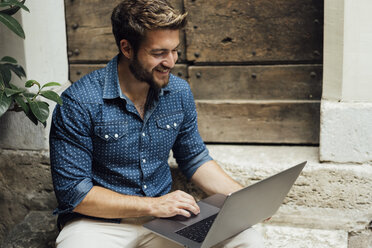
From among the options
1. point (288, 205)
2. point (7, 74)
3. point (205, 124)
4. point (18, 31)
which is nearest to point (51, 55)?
point (7, 74)

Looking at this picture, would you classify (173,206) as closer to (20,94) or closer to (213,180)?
(213,180)

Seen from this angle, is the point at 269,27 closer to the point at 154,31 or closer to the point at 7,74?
the point at 154,31

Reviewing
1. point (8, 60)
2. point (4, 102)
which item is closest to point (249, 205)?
point (4, 102)

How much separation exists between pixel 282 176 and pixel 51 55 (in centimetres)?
157

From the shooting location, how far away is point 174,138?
252cm

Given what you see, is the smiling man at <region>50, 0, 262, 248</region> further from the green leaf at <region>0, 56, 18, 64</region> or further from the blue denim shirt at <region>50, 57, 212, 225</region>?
the green leaf at <region>0, 56, 18, 64</region>

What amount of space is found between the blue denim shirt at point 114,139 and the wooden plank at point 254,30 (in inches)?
21.2

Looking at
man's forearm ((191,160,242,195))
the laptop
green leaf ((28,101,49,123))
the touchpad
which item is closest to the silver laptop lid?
the laptop

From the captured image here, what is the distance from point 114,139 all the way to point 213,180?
1.65 feet

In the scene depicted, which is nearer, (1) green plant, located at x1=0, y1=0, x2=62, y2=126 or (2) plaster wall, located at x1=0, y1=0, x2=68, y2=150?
(1) green plant, located at x1=0, y1=0, x2=62, y2=126

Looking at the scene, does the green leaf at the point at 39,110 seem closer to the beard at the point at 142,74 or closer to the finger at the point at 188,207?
the beard at the point at 142,74

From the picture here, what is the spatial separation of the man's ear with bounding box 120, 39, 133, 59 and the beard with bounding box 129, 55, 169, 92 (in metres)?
0.03

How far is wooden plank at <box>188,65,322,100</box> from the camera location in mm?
2936

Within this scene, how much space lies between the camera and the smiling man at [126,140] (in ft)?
7.36
